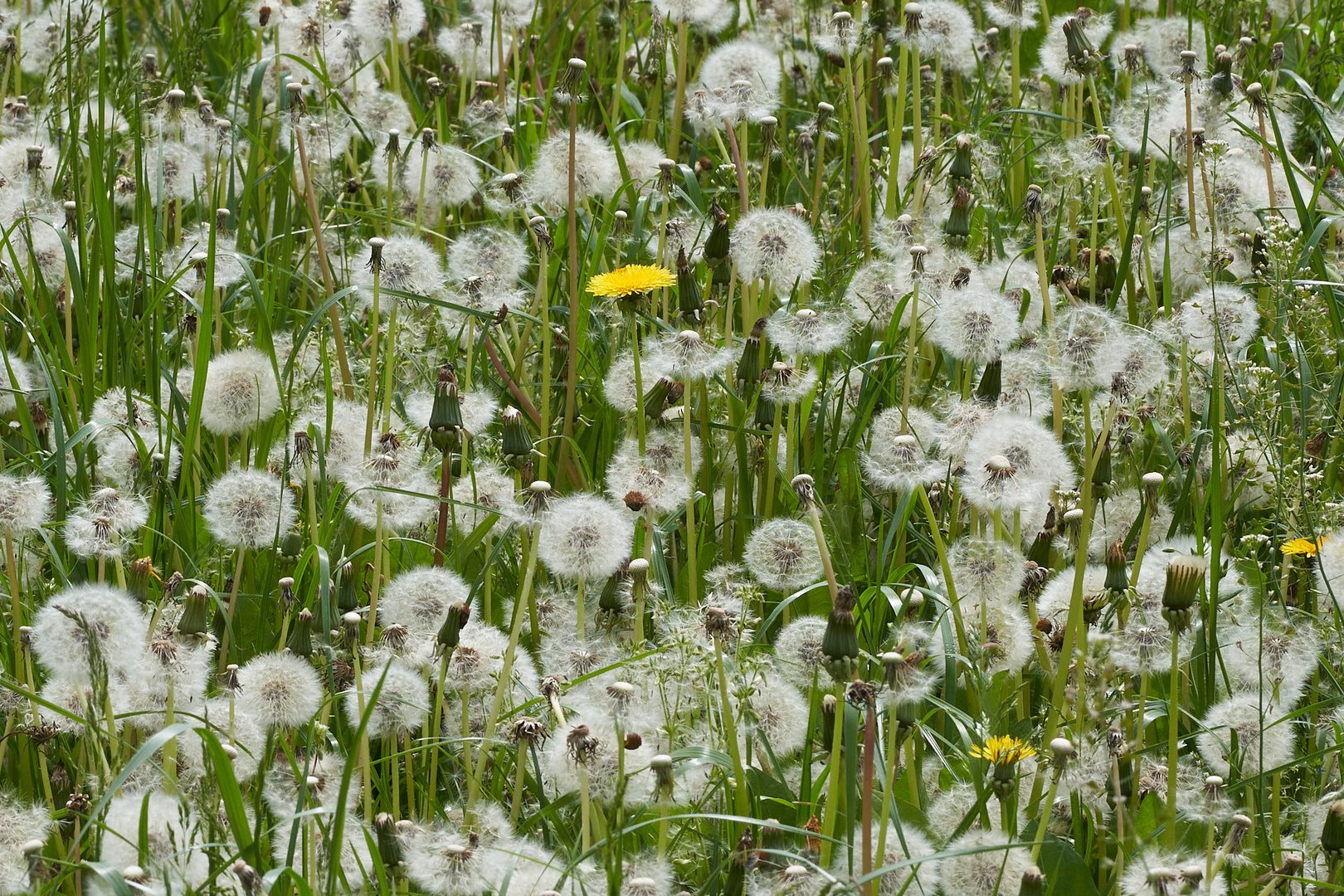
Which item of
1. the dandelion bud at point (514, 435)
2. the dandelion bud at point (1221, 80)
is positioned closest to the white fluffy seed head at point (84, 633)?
the dandelion bud at point (514, 435)

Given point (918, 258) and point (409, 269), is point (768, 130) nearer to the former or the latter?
point (918, 258)

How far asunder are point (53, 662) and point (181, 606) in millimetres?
389

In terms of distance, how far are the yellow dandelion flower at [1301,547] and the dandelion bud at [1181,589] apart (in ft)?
2.44

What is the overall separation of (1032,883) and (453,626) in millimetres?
865

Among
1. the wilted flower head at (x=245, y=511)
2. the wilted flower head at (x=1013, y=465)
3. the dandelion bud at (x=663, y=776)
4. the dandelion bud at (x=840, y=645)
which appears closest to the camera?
the dandelion bud at (x=840, y=645)

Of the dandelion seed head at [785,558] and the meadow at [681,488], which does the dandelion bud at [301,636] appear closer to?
Answer: the meadow at [681,488]

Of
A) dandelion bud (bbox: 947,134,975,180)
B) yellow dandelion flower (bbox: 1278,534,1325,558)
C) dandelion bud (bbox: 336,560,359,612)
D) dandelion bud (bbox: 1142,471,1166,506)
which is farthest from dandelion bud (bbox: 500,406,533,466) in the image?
yellow dandelion flower (bbox: 1278,534,1325,558)

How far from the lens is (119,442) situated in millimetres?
3010

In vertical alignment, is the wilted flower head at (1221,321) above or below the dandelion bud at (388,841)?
above

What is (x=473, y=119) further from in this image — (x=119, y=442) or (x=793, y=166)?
(x=119, y=442)

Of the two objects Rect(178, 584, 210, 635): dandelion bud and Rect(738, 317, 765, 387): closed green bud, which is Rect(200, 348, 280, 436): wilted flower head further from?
Rect(738, 317, 765, 387): closed green bud

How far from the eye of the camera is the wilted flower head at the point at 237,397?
9.75 feet

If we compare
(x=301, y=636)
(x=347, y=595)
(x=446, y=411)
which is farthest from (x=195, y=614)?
(x=446, y=411)

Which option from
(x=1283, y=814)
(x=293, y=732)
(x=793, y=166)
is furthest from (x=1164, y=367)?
(x=293, y=732)
